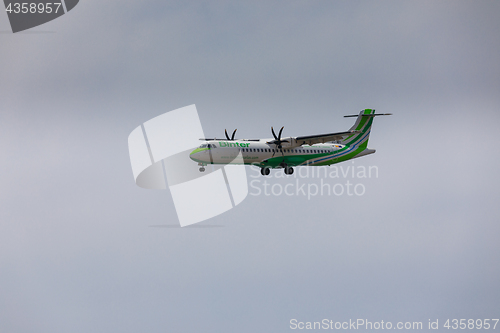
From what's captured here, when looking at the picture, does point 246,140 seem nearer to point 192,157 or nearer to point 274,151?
point 274,151

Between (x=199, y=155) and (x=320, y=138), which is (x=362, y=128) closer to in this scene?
(x=320, y=138)

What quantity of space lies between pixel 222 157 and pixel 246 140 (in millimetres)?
5166

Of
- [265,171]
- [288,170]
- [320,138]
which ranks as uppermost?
[320,138]

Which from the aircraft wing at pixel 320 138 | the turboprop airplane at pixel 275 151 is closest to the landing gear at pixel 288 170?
the turboprop airplane at pixel 275 151

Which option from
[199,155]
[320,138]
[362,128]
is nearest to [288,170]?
[320,138]

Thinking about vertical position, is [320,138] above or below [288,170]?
above

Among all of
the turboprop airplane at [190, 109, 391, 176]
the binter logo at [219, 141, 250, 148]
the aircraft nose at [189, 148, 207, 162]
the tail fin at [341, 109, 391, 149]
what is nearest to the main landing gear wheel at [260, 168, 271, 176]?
the turboprop airplane at [190, 109, 391, 176]

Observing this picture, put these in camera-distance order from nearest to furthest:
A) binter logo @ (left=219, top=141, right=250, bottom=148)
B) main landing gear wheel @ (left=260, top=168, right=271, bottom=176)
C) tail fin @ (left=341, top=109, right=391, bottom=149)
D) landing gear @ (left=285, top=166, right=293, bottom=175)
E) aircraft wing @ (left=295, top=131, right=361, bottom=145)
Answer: aircraft wing @ (left=295, top=131, right=361, bottom=145)
binter logo @ (left=219, top=141, right=250, bottom=148)
main landing gear wheel @ (left=260, top=168, right=271, bottom=176)
landing gear @ (left=285, top=166, right=293, bottom=175)
tail fin @ (left=341, top=109, right=391, bottom=149)

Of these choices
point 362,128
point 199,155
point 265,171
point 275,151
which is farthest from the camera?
point 362,128

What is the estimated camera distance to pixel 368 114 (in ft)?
220

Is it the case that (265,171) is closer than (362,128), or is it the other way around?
(265,171)

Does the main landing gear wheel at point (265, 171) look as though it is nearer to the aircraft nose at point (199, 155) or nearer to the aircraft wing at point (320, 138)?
the aircraft wing at point (320, 138)

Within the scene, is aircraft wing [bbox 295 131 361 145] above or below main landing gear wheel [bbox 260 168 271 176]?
above

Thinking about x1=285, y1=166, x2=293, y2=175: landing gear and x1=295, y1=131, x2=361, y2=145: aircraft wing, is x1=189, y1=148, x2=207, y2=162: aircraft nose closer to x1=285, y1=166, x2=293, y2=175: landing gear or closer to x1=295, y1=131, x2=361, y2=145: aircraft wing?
x1=285, y1=166, x2=293, y2=175: landing gear
